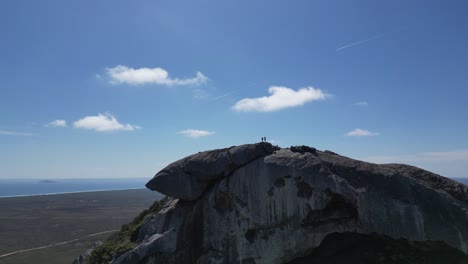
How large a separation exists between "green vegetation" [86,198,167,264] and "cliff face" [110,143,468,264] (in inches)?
57.4

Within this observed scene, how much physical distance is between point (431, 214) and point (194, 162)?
1417 cm

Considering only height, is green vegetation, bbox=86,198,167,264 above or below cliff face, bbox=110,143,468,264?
below

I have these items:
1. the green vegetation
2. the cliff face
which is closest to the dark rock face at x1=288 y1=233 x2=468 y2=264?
the cliff face

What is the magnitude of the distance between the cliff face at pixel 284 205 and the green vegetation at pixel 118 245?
1.46 meters

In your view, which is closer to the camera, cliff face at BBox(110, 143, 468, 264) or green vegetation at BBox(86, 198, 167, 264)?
cliff face at BBox(110, 143, 468, 264)

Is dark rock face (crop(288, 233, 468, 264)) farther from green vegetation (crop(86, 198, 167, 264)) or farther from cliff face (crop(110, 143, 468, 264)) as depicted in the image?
green vegetation (crop(86, 198, 167, 264))

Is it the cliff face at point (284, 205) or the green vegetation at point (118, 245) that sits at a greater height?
the cliff face at point (284, 205)

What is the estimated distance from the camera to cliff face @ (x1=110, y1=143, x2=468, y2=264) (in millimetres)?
19938

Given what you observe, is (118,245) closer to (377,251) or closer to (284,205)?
(284,205)

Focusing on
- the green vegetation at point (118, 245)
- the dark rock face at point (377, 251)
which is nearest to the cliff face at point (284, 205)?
the dark rock face at point (377, 251)

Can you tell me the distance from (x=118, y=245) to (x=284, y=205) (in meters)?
11.9

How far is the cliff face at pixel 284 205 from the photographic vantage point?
65.4 ft

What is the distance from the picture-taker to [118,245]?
83.0 ft

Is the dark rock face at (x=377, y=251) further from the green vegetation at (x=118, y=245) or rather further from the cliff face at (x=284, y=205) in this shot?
the green vegetation at (x=118, y=245)
